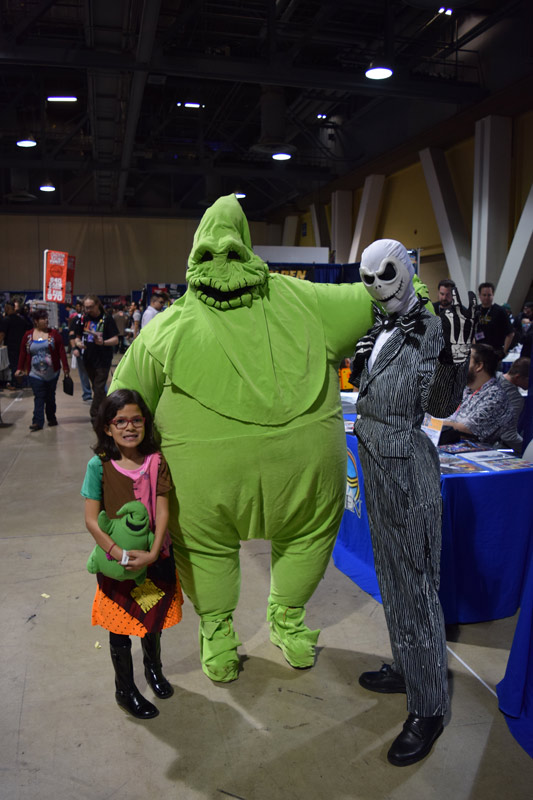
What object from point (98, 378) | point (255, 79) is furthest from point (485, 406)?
point (255, 79)

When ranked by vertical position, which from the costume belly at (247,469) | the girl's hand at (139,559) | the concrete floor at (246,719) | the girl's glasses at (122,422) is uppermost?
the girl's glasses at (122,422)

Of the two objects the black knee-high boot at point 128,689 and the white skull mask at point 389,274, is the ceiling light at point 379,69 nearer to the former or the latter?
the white skull mask at point 389,274

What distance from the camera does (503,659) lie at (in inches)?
103

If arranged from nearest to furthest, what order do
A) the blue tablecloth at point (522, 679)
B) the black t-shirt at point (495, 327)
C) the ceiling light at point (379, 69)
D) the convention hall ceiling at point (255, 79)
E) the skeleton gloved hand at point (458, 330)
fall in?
the skeleton gloved hand at point (458, 330)
the blue tablecloth at point (522, 679)
the black t-shirt at point (495, 327)
the ceiling light at point (379, 69)
the convention hall ceiling at point (255, 79)

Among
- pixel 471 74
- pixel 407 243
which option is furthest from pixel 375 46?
pixel 407 243

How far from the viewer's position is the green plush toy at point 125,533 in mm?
2096

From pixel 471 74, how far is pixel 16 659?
466 inches

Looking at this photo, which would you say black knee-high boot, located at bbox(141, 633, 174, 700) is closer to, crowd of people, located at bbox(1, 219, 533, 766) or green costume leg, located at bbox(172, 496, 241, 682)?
crowd of people, located at bbox(1, 219, 533, 766)

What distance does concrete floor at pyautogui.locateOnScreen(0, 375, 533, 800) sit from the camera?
1.95 metres

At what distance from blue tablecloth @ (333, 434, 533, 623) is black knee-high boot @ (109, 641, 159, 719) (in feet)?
4.42

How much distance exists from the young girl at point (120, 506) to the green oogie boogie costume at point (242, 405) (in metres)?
0.10

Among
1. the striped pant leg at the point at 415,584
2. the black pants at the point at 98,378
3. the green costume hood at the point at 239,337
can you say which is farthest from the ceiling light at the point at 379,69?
the striped pant leg at the point at 415,584

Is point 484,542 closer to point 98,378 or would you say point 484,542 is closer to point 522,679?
point 522,679

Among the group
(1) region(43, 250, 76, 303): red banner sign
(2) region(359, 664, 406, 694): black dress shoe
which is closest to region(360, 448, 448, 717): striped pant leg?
(2) region(359, 664, 406, 694): black dress shoe
